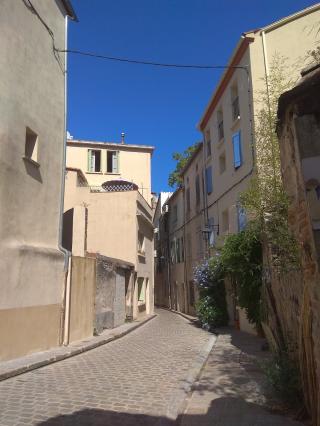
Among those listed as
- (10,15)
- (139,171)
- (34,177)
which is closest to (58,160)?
(34,177)

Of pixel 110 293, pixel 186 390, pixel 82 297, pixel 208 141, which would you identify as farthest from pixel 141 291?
pixel 186 390

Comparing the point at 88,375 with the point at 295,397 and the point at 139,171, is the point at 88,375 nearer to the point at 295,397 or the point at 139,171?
the point at 295,397

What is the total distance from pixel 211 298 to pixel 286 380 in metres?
13.1

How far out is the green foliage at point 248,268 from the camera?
12.8 meters

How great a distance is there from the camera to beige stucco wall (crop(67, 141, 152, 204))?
29094mm

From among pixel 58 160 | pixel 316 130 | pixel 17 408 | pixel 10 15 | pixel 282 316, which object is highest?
pixel 10 15

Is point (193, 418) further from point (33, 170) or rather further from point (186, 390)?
point (33, 170)

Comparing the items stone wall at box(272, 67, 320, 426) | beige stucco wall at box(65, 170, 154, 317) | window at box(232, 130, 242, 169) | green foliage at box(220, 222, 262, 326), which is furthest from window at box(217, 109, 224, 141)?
stone wall at box(272, 67, 320, 426)

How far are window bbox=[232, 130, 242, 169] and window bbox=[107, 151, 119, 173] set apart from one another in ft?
42.2

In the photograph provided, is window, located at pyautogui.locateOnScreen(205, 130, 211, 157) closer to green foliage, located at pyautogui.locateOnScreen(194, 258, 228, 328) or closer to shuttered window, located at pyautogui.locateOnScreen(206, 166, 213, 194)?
shuttered window, located at pyautogui.locateOnScreen(206, 166, 213, 194)

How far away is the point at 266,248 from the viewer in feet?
29.3

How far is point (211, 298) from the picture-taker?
18859 mm

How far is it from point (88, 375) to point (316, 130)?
661 cm

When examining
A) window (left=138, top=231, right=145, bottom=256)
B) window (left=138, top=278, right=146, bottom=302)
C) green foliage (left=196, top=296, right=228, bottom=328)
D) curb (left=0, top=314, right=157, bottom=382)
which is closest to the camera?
curb (left=0, top=314, right=157, bottom=382)
